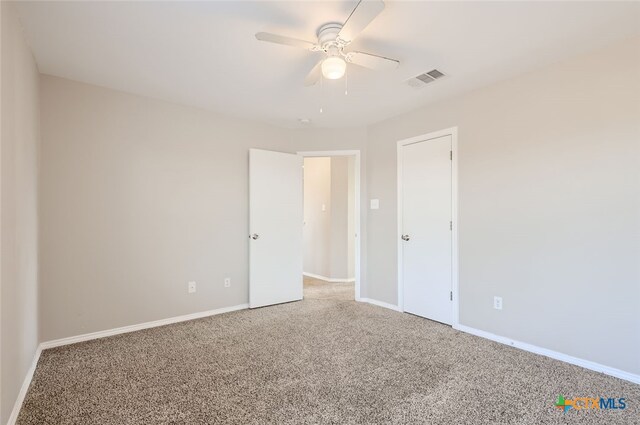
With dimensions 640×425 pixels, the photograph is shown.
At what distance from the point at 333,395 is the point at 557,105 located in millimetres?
2751

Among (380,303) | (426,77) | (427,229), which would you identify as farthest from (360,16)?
(380,303)

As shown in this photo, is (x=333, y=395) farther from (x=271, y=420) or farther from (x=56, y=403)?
(x=56, y=403)

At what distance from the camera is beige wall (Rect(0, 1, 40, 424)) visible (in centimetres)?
169

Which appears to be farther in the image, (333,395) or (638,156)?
(638,156)

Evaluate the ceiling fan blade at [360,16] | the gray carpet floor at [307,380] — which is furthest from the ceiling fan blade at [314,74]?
the gray carpet floor at [307,380]

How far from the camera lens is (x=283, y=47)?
2.33 metres

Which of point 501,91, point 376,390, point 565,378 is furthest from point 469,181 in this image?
point 376,390

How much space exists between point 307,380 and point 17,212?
2130 mm

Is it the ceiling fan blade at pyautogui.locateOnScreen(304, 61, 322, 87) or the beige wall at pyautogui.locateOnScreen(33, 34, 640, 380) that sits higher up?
the ceiling fan blade at pyautogui.locateOnScreen(304, 61, 322, 87)

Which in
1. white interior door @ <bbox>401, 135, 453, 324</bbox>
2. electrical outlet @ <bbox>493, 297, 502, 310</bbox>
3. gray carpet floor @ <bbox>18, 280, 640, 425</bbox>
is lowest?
gray carpet floor @ <bbox>18, 280, 640, 425</bbox>

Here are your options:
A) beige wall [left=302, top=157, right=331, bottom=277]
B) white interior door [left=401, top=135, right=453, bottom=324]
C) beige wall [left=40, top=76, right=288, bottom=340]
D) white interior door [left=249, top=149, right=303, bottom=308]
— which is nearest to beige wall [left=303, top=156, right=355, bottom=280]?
beige wall [left=302, top=157, right=331, bottom=277]

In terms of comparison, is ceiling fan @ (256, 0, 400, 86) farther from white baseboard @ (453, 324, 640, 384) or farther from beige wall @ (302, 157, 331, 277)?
beige wall @ (302, 157, 331, 277)

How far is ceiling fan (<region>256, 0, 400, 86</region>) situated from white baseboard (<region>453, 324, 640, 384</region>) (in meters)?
2.52

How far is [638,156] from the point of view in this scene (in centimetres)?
219
